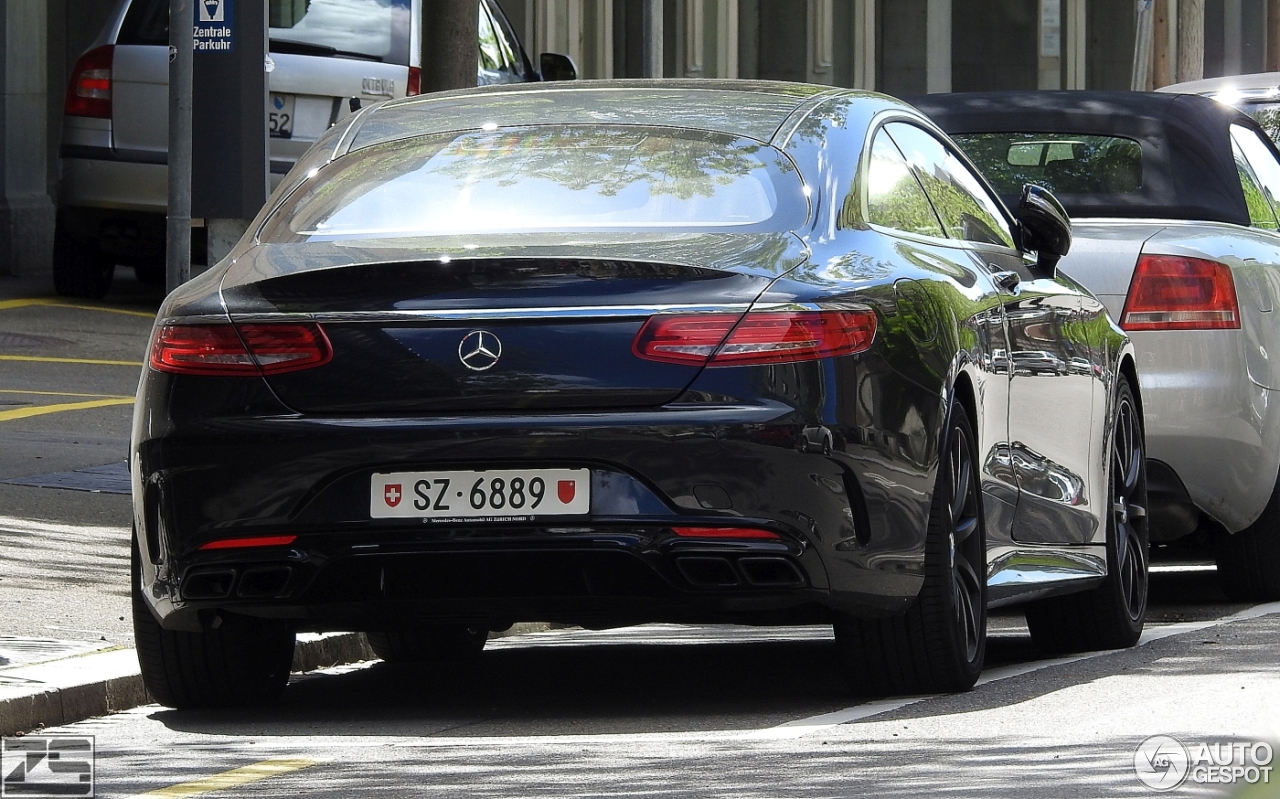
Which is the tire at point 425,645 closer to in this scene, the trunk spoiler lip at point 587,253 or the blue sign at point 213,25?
the trunk spoiler lip at point 587,253

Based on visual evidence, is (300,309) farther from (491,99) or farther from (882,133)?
(882,133)

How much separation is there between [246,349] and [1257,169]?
17.6 ft

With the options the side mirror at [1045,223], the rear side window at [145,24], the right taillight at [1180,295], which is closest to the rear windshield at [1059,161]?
the right taillight at [1180,295]

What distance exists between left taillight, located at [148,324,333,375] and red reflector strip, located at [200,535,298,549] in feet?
1.21

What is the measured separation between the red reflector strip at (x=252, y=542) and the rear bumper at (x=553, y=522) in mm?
16

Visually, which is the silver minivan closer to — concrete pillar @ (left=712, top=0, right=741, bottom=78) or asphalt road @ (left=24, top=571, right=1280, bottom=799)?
asphalt road @ (left=24, top=571, right=1280, bottom=799)

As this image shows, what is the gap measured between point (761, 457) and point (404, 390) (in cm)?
80

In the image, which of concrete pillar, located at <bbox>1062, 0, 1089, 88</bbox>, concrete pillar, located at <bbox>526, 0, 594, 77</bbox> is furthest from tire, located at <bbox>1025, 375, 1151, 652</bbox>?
concrete pillar, located at <bbox>1062, 0, 1089, 88</bbox>

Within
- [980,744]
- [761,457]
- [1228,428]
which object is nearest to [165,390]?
[761,457]

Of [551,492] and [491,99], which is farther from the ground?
[491,99]

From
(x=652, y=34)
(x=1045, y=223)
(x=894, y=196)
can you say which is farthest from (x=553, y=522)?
(x=652, y=34)

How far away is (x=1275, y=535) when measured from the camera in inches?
372

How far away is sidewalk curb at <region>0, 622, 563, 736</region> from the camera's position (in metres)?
6.43

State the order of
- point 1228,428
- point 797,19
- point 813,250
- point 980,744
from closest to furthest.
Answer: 1. point 980,744
2. point 813,250
3. point 1228,428
4. point 797,19
